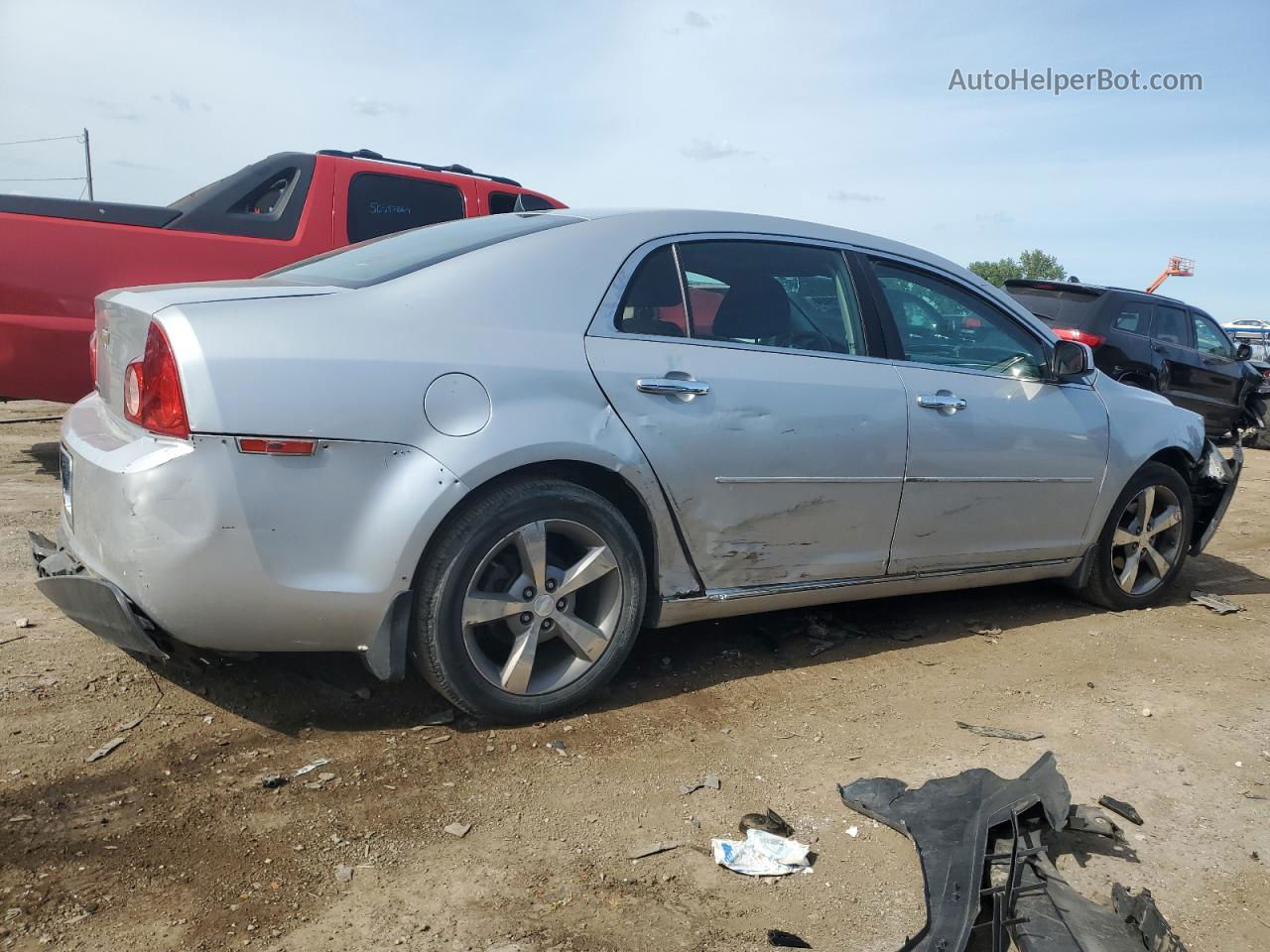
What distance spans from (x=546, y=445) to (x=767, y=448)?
84 centimetres

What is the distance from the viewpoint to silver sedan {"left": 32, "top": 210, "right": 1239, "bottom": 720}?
275 centimetres

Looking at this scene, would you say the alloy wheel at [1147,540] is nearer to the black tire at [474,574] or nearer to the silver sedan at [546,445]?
the silver sedan at [546,445]

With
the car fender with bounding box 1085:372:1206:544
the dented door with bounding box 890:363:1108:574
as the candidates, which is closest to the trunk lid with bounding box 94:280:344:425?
the dented door with bounding box 890:363:1108:574

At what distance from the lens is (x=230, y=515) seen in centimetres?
269

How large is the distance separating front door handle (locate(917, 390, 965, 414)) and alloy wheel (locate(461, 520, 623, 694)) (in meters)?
1.44

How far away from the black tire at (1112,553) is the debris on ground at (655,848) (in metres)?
3.03

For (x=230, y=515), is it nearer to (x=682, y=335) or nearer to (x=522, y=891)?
(x=522, y=891)

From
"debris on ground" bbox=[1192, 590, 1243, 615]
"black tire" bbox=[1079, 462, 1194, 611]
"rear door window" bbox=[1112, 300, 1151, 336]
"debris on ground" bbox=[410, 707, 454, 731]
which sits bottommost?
"debris on ground" bbox=[1192, 590, 1243, 615]

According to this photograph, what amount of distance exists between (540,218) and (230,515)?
1583 millimetres

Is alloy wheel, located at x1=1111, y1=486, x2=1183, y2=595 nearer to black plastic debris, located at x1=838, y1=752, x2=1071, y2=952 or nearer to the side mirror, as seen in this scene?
the side mirror

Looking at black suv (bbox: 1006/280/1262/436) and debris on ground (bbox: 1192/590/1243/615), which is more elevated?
black suv (bbox: 1006/280/1262/436)

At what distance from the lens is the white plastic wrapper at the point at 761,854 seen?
258 cm

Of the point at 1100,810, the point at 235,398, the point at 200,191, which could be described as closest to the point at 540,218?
the point at 235,398

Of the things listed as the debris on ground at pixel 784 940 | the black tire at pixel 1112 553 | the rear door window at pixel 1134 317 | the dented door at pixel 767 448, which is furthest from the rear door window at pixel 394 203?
the rear door window at pixel 1134 317
